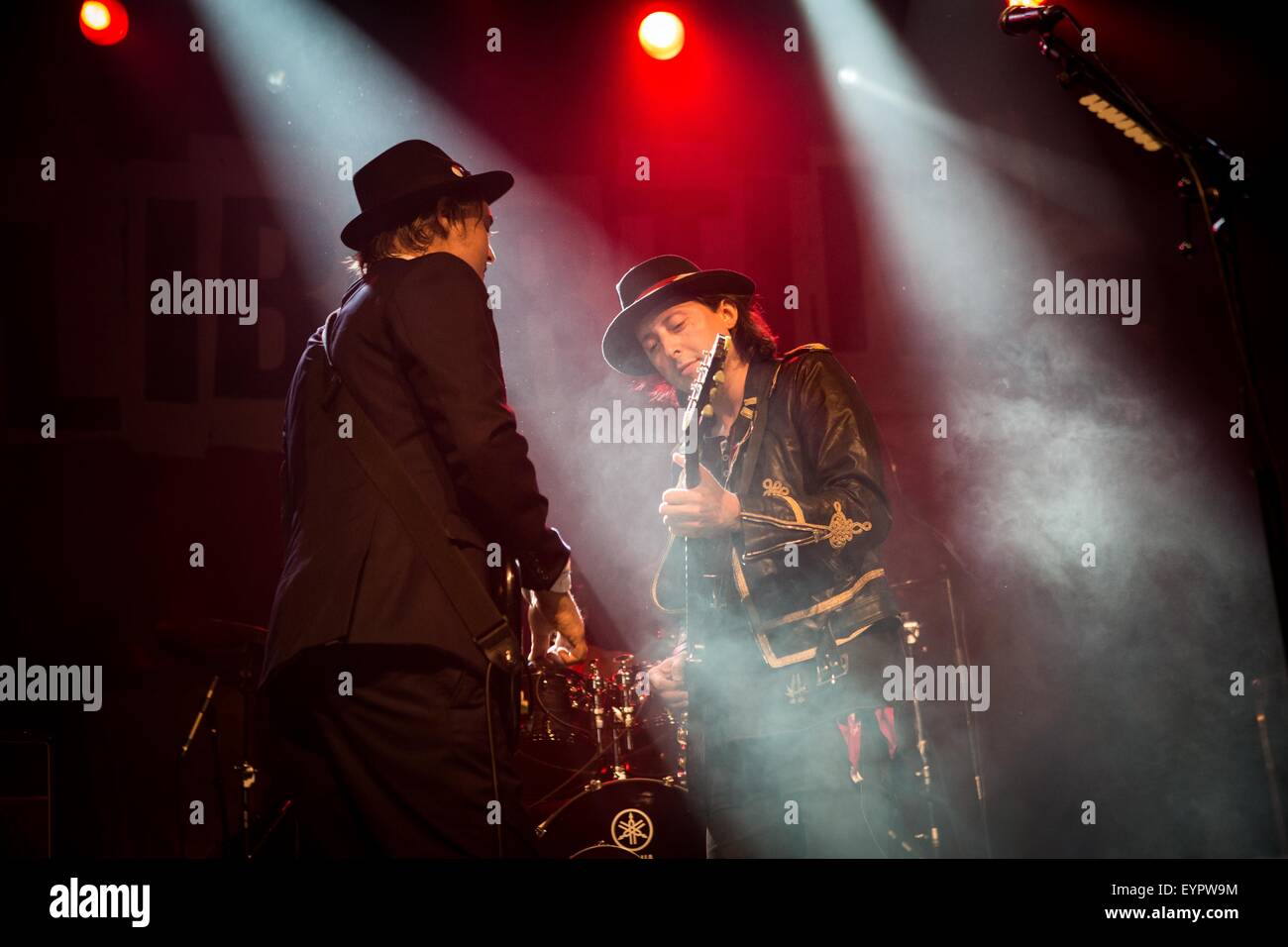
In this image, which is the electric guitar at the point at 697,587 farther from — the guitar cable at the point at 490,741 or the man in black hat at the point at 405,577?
the guitar cable at the point at 490,741

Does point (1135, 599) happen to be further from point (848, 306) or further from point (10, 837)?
point (10, 837)

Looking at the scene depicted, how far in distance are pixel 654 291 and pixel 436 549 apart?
67.1 inches

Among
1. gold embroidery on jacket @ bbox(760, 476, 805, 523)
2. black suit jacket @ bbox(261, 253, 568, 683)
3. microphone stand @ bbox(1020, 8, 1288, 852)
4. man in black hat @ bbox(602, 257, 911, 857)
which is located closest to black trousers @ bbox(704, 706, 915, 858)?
man in black hat @ bbox(602, 257, 911, 857)

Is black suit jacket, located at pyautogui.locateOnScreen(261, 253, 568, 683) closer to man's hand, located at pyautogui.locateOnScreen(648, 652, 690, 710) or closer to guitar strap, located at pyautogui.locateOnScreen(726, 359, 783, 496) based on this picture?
guitar strap, located at pyautogui.locateOnScreen(726, 359, 783, 496)

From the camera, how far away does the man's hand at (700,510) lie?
2877 millimetres

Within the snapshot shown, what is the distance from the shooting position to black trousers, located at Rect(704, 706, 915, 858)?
295 centimetres

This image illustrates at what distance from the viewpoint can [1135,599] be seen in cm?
520

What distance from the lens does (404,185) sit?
110 inches

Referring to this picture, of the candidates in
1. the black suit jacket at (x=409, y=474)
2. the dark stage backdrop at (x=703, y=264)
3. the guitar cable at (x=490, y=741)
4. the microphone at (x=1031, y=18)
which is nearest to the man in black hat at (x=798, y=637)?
the black suit jacket at (x=409, y=474)

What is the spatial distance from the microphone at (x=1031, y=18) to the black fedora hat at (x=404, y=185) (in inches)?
63.2

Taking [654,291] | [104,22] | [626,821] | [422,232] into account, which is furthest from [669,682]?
[104,22]

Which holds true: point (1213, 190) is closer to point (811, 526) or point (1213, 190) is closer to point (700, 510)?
point (811, 526)

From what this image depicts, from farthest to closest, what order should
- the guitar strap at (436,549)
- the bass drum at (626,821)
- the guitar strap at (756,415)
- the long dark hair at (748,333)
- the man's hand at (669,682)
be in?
the bass drum at (626,821) → the man's hand at (669,682) → the long dark hair at (748,333) → the guitar strap at (756,415) → the guitar strap at (436,549)

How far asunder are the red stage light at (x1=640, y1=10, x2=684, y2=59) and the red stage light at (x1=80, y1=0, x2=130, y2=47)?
115 inches
